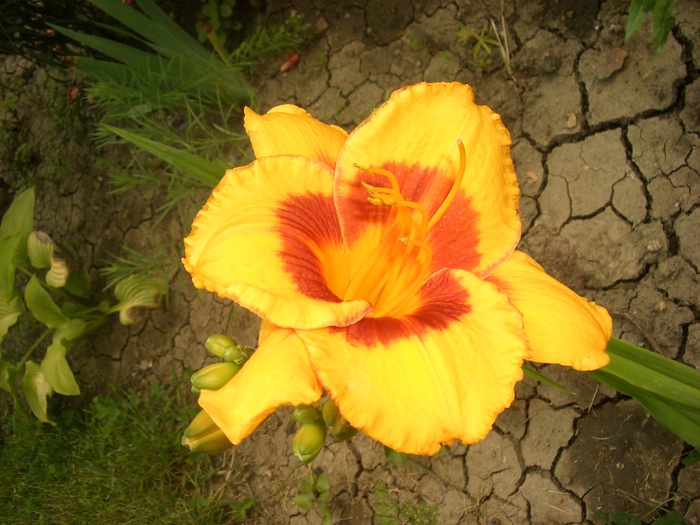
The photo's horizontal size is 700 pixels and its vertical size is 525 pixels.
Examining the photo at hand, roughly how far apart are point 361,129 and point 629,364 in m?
0.74

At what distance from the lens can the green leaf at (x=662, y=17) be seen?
139cm

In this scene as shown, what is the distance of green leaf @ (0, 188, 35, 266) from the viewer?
2.06m

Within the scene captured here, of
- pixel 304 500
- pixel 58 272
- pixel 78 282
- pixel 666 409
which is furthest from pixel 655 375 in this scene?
pixel 78 282

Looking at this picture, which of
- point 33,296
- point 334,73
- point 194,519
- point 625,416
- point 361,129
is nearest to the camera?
point 361,129

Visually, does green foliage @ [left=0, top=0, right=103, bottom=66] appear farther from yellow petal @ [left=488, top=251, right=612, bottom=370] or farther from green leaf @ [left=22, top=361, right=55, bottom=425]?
yellow petal @ [left=488, top=251, right=612, bottom=370]

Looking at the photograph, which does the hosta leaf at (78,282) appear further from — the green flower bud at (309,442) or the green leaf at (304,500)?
the green flower bud at (309,442)

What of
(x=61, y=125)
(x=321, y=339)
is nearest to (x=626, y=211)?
(x=321, y=339)

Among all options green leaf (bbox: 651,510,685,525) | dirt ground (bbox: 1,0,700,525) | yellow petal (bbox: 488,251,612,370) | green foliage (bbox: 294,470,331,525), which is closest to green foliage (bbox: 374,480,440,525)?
dirt ground (bbox: 1,0,700,525)

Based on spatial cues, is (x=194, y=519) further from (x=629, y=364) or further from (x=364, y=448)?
(x=629, y=364)

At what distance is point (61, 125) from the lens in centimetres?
266

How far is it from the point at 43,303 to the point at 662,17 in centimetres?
221

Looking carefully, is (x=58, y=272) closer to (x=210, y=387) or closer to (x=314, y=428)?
(x=210, y=387)

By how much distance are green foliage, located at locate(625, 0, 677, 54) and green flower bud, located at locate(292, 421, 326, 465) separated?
124 centimetres

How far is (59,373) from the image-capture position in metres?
1.98
